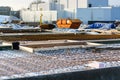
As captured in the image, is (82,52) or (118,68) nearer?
(118,68)

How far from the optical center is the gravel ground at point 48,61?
5.37 m

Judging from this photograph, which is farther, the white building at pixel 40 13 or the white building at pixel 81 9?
the white building at pixel 40 13

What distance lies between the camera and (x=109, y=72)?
535cm

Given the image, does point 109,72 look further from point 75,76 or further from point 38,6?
point 38,6

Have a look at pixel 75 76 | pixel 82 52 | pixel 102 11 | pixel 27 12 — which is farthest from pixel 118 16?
pixel 75 76

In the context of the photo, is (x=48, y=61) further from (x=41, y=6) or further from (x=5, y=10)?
(x=5, y=10)

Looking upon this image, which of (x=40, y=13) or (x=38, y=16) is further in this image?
(x=38, y=16)

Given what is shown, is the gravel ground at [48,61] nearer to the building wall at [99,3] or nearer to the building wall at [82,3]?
the building wall at [82,3]

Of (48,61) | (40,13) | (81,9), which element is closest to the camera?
(48,61)

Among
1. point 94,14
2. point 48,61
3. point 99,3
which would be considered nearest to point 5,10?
point 99,3

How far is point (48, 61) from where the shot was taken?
6.38 m

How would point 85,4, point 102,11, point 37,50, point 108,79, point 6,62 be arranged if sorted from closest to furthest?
point 108,79, point 6,62, point 37,50, point 102,11, point 85,4

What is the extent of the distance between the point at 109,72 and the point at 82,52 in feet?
7.96

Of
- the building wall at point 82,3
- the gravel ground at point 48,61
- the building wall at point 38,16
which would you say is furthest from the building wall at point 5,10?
the gravel ground at point 48,61
